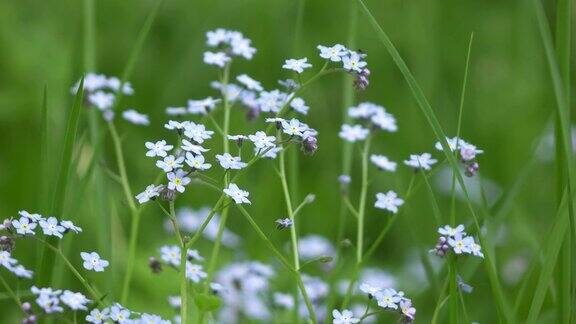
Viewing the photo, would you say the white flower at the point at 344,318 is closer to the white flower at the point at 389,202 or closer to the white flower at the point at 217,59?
the white flower at the point at 389,202

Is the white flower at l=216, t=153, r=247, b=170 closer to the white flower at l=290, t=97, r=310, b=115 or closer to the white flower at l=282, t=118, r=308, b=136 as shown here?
the white flower at l=282, t=118, r=308, b=136

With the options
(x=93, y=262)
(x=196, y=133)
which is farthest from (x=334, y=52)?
(x=93, y=262)

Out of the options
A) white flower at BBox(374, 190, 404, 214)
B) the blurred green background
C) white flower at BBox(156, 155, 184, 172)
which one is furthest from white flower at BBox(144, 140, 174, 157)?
the blurred green background

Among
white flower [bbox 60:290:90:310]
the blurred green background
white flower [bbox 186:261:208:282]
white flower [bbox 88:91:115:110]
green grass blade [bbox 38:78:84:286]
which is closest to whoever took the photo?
white flower [bbox 60:290:90:310]

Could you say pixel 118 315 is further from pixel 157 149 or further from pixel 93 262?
pixel 157 149

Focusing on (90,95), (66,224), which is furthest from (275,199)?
(66,224)

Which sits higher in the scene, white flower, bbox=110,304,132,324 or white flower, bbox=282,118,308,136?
white flower, bbox=282,118,308,136

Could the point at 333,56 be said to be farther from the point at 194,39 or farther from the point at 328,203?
the point at 194,39
